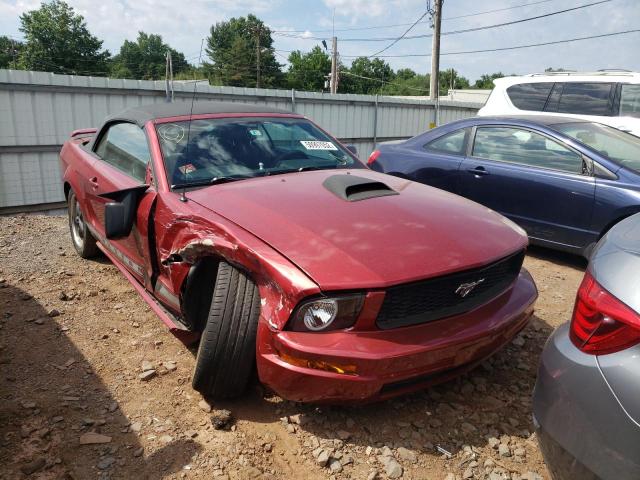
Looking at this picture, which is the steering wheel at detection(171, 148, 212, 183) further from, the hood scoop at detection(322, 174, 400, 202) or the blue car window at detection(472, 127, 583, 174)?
the blue car window at detection(472, 127, 583, 174)

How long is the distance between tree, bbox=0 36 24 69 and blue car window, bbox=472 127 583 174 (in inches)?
3102

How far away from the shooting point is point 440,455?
2363 mm

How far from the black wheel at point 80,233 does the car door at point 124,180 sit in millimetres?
455

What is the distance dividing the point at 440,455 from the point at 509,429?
1.41ft

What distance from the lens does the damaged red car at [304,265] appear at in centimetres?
220

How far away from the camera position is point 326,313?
2203mm

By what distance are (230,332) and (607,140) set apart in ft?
15.1

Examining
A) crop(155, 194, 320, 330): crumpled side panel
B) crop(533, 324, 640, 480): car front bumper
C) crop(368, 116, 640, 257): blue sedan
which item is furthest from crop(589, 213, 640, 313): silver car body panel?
crop(368, 116, 640, 257): blue sedan

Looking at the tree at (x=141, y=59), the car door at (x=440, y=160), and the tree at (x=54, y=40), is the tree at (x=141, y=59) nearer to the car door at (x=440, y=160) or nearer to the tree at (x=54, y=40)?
the tree at (x=54, y=40)

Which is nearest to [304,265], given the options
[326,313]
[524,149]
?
[326,313]

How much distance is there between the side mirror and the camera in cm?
309

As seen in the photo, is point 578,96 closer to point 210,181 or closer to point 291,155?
point 291,155

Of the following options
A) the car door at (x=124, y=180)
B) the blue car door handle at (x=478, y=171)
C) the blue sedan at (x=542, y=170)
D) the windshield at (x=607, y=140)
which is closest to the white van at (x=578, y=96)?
the windshield at (x=607, y=140)

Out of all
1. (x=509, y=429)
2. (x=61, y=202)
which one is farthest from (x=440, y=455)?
(x=61, y=202)
